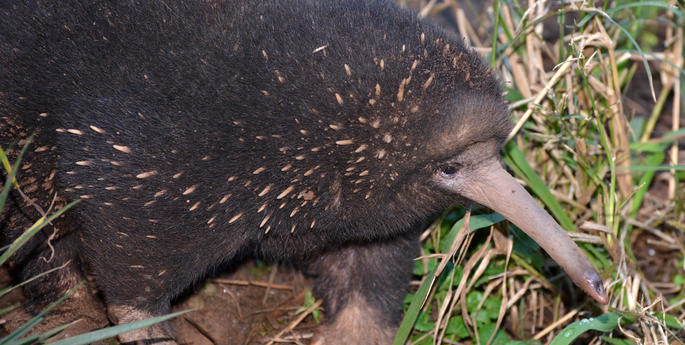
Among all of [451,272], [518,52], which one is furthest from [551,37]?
[451,272]

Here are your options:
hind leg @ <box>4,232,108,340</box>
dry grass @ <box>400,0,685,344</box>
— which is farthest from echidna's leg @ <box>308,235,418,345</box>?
hind leg @ <box>4,232,108,340</box>

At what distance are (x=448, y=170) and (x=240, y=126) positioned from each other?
71 cm

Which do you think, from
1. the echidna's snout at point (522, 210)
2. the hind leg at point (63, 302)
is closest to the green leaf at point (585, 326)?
the echidna's snout at point (522, 210)

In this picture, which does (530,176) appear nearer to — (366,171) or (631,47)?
(366,171)

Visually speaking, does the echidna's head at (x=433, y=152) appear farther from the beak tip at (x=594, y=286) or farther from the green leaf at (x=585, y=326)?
the green leaf at (x=585, y=326)

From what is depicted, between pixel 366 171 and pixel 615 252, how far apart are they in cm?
136

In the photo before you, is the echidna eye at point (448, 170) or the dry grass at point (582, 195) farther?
the dry grass at point (582, 195)

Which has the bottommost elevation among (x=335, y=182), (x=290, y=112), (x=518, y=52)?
(x=518, y=52)

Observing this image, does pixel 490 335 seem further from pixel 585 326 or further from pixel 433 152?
pixel 433 152

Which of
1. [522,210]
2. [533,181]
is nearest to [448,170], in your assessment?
[522,210]

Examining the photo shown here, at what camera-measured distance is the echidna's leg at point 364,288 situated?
3350 mm

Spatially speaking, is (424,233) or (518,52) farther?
(518,52)

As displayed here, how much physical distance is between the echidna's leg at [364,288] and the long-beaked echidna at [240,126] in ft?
1.59

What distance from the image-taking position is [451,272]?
334cm
